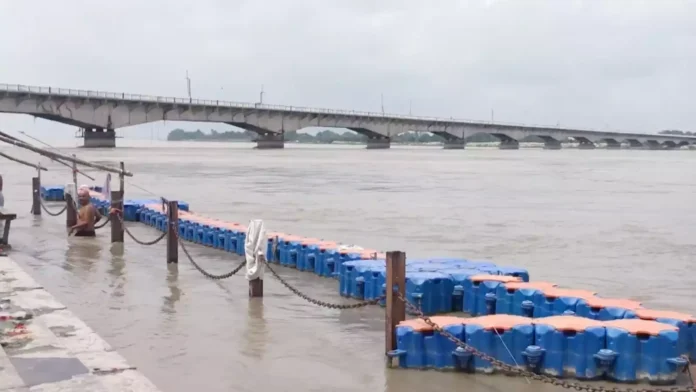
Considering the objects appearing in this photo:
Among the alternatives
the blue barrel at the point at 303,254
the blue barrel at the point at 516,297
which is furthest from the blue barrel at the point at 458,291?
the blue barrel at the point at 303,254

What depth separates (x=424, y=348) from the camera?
9.17 meters

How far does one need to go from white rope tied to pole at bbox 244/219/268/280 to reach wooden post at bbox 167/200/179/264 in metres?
3.32

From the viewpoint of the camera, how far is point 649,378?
8781 mm

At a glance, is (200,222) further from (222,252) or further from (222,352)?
(222,352)

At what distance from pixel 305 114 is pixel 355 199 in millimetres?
89651

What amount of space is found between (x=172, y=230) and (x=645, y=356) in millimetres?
10148

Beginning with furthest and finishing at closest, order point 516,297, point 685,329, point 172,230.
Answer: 1. point 172,230
2. point 516,297
3. point 685,329

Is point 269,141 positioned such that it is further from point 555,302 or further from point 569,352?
point 569,352

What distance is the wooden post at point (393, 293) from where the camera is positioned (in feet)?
29.0

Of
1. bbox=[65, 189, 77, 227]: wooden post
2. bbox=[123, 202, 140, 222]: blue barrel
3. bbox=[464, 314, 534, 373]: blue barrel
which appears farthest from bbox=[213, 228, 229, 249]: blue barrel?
bbox=[464, 314, 534, 373]: blue barrel

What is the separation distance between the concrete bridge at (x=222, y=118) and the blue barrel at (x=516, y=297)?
84994 mm

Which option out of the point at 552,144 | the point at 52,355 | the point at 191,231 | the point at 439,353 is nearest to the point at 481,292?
the point at 439,353

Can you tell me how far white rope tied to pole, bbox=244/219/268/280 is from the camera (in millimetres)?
12859

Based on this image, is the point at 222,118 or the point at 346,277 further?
the point at 222,118
